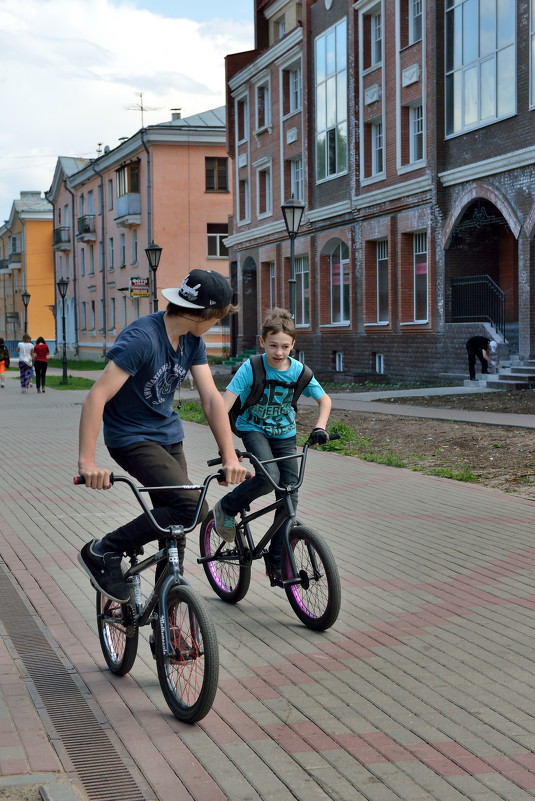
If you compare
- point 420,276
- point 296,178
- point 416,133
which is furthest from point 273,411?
point 296,178

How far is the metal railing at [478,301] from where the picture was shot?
26.2 m

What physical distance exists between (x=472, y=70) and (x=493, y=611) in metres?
22.2

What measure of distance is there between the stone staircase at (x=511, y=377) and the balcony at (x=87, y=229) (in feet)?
138

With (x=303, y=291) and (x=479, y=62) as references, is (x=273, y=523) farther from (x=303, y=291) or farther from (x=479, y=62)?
(x=303, y=291)

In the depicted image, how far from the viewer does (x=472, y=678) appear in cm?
486

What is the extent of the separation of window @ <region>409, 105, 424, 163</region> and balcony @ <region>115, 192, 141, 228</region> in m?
26.4

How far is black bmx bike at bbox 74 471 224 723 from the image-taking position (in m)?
4.21

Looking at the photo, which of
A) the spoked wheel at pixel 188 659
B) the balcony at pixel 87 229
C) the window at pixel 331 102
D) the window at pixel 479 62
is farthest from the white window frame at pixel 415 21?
the balcony at pixel 87 229

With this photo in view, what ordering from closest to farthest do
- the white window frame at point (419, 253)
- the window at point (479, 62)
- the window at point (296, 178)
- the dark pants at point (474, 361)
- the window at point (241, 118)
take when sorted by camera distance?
1. the window at point (479, 62)
2. the dark pants at point (474, 361)
3. the white window frame at point (419, 253)
4. the window at point (296, 178)
5. the window at point (241, 118)

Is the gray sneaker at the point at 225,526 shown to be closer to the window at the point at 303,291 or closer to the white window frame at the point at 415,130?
the white window frame at the point at 415,130

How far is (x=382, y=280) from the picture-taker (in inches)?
1244

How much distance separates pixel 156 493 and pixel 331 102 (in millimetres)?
31089

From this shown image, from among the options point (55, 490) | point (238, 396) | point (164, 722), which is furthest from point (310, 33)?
point (164, 722)

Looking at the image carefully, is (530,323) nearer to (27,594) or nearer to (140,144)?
(27,594)
